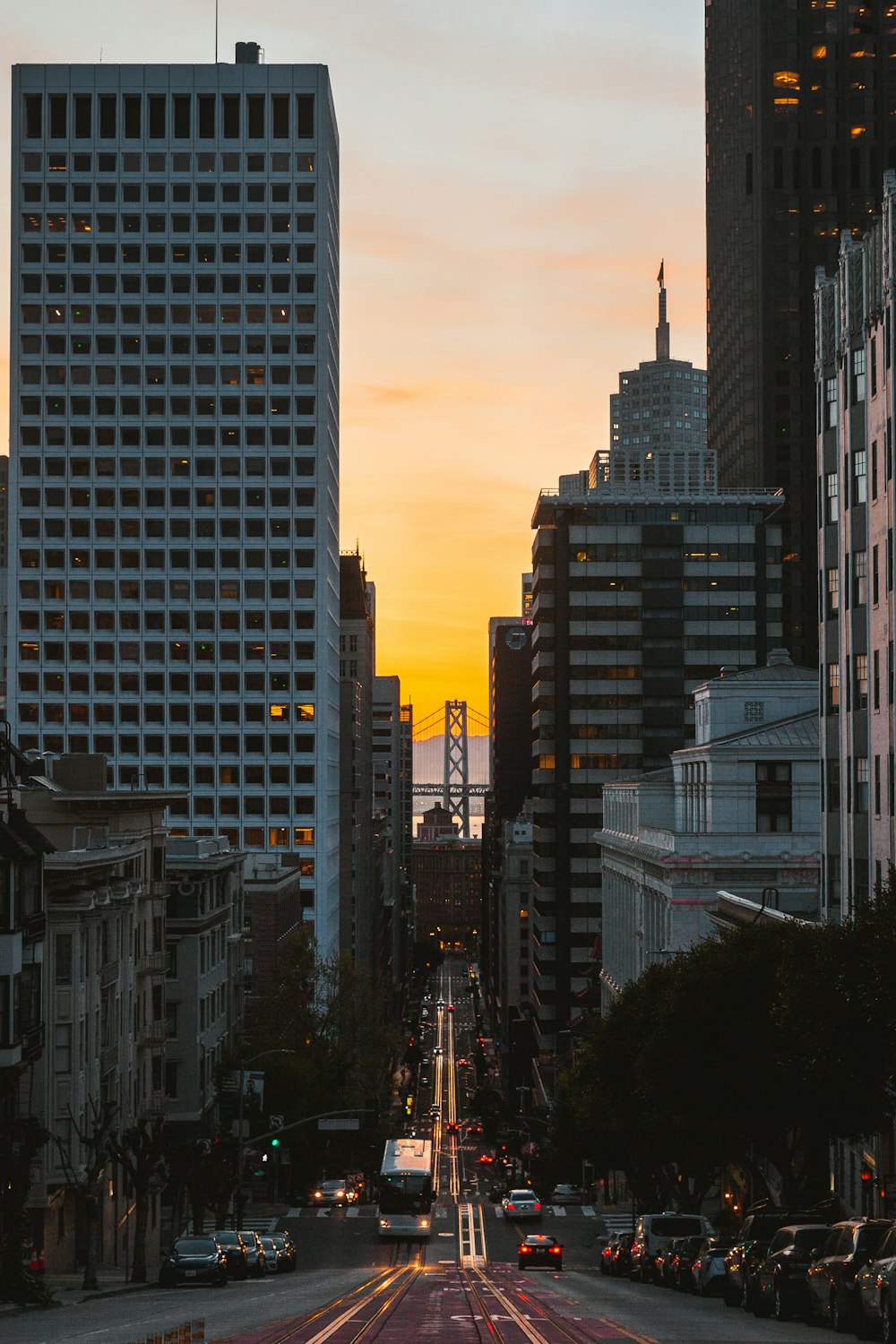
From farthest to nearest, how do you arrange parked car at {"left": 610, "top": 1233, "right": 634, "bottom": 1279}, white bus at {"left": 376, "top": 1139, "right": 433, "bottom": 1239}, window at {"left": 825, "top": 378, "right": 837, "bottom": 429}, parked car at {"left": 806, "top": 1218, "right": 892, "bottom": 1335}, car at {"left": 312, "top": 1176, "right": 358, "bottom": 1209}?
car at {"left": 312, "top": 1176, "right": 358, "bottom": 1209}
white bus at {"left": 376, "top": 1139, "right": 433, "bottom": 1239}
window at {"left": 825, "top": 378, "right": 837, "bottom": 429}
parked car at {"left": 610, "top": 1233, "right": 634, "bottom": 1279}
parked car at {"left": 806, "top": 1218, "right": 892, "bottom": 1335}

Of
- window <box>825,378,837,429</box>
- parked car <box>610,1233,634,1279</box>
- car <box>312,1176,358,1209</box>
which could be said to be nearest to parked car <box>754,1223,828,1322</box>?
parked car <box>610,1233,634,1279</box>

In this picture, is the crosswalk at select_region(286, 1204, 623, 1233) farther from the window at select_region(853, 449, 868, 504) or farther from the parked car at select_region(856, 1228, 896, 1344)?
the parked car at select_region(856, 1228, 896, 1344)

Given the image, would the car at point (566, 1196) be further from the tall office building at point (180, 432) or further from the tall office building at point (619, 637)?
the tall office building at point (619, 637)

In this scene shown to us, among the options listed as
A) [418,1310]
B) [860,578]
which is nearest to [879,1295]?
[418,1310]

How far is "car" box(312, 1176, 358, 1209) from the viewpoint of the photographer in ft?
333

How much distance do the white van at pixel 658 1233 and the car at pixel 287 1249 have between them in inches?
609

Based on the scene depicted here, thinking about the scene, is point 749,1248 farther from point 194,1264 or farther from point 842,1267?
point 194,1264

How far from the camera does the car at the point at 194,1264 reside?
53.8 m

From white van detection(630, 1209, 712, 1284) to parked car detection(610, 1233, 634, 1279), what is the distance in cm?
229

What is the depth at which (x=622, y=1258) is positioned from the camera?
61.1 metres

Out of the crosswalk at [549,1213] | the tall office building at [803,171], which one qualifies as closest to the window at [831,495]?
the crosswalk at [549,1213]

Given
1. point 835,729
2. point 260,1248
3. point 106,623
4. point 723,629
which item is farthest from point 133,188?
point 260,1248

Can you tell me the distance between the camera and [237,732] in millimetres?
151000

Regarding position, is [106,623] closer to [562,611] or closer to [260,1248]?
[562,611]
